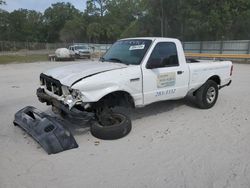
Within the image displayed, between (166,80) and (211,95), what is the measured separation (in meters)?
1.88

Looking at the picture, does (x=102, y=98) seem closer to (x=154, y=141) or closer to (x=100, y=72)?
(x=100, y=72)

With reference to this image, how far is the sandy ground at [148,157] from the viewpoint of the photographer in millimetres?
3586

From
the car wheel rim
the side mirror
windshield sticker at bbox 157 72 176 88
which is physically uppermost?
the side mirror

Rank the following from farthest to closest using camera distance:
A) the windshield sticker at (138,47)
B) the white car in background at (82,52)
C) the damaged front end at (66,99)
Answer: the white car in background at (82,52) < the windshield sticker at (138,47) < the damaged front end at (66,99)

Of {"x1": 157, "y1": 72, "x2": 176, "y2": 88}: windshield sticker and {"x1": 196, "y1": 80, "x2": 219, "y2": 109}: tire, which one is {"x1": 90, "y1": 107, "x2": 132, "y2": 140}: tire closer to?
{"x1": 157, "y1": 72, "x2": 176, "y2": 88}: windshield sticker

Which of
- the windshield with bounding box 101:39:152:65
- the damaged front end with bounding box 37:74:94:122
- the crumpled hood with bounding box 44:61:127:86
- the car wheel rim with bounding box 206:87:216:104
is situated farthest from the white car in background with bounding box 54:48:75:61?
the damaged front end with bounding box 37:74:94:122

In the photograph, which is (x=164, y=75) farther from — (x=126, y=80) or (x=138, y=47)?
(x=126, y=80)

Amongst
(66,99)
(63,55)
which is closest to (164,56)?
(66,99)

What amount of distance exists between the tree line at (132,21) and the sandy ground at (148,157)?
2175 cm

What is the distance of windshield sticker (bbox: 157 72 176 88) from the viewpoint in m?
5.60

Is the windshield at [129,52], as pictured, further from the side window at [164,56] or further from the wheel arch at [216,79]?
the wheel arch at [216,79]

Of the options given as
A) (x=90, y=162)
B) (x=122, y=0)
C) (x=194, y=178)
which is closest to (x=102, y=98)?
(x=90, y=162)

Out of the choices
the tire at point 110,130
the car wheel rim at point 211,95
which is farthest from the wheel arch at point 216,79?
the tire at point 110,130

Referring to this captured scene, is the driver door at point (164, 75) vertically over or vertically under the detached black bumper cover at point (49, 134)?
over
